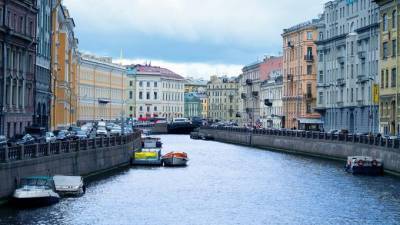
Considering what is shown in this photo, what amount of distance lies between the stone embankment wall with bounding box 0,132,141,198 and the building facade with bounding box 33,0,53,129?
9937 millimetres

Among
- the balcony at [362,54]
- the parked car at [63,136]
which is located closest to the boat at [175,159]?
the parked car at [63,136]

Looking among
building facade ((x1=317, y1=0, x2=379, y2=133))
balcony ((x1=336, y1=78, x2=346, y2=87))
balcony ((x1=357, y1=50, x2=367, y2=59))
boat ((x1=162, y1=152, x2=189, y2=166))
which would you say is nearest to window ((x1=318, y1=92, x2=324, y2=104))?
building facade ((x1=317, y1=0, x2=379, y2=133))

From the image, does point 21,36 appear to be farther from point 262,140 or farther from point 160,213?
point 262,140

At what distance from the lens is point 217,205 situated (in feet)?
174

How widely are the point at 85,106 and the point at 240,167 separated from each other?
100 meters

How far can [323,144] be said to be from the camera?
98812 mm

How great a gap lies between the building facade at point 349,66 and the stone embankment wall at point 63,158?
3448 centimetres

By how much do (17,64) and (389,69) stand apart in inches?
1438

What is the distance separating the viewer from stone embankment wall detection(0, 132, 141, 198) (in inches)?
1861

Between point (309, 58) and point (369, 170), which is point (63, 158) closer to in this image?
point (369, 170)

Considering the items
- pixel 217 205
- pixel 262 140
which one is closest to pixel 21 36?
pixel 217 205

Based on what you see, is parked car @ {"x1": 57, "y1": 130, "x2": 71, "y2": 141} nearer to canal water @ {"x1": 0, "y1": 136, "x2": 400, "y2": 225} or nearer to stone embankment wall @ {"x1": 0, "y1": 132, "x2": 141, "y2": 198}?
stone embankment wall @ {"x1": 0, "y1": 132, "x2": 141, "y2": 198}

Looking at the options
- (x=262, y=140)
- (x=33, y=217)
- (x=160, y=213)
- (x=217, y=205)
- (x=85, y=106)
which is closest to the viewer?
(x=33, y=217)

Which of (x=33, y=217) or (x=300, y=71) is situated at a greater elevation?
(x=300, y=71)
